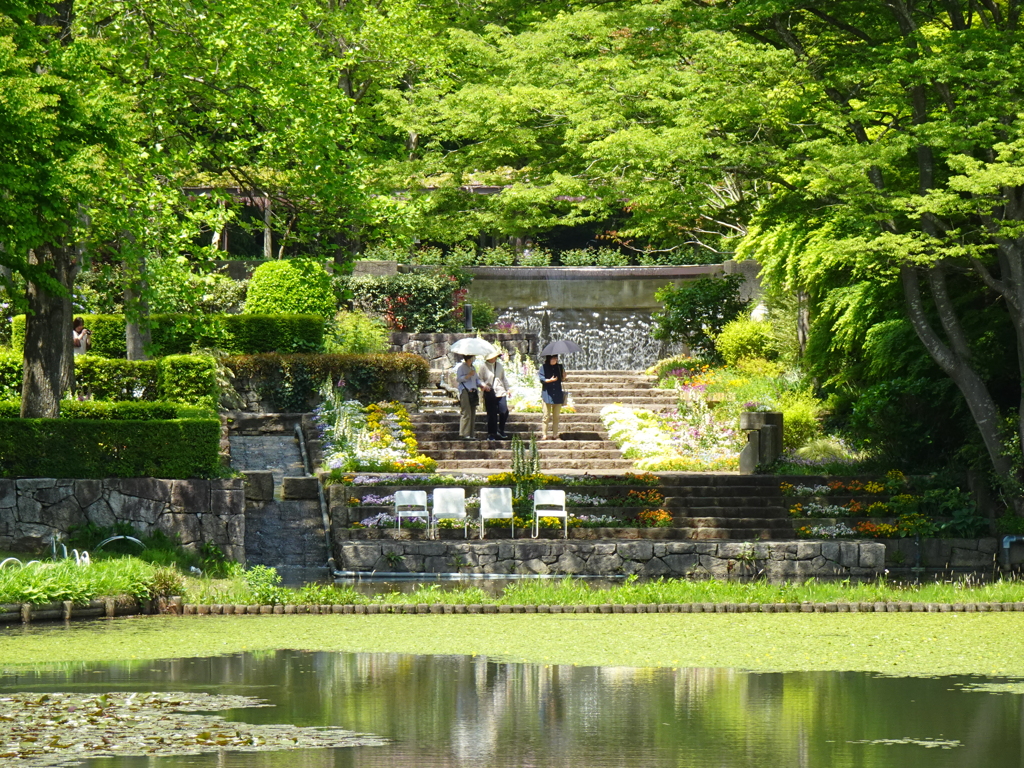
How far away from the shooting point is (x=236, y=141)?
19.1 metres

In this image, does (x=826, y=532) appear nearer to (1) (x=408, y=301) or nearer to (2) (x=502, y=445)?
(2) (x=502, y=445)

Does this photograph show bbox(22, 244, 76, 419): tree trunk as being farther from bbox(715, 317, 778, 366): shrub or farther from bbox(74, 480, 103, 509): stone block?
bbox(715, 317, 778, 366): shrub

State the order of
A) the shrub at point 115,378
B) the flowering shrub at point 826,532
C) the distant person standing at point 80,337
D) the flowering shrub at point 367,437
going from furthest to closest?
the distant person standing at point 80,337, the shrub at point 115,378, the flowering shrub at point 367,437, the flowering shrub at point 826,532

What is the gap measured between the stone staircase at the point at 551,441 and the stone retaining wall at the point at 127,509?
19.7ft

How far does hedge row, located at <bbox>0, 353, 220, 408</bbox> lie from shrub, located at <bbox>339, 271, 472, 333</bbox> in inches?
357

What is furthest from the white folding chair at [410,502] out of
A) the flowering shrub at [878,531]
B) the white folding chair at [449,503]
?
the flowering shrub at [878,531]

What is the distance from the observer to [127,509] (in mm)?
17516

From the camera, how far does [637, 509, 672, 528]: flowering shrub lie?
1956 cm

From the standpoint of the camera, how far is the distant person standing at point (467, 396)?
2427 centimetres

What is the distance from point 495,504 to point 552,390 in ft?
20.4


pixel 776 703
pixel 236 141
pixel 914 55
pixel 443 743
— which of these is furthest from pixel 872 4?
pixel 443 743

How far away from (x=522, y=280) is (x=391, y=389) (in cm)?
1094

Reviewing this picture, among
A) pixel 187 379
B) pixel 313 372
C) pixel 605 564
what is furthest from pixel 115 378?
pixel 605 564

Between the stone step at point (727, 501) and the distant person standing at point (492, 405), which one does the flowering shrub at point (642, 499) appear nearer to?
the stone step at point (727, 501)
